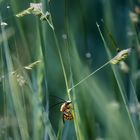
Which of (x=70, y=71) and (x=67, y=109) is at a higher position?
(x=70, y=71)

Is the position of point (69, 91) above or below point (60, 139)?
above

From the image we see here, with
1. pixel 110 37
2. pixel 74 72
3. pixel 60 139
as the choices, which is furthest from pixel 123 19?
pixel 60 139

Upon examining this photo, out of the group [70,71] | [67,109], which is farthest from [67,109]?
[70,71]

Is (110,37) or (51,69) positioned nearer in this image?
(110,37)

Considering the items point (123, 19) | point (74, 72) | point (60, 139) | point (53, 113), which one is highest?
point (123, 19)

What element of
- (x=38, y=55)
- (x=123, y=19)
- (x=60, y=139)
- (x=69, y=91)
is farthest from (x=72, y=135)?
(x=123, y=19)

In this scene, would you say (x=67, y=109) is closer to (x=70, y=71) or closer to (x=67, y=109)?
(x=67, y=109)

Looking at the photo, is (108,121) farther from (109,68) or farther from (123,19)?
(123,19)

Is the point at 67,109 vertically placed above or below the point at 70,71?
below
